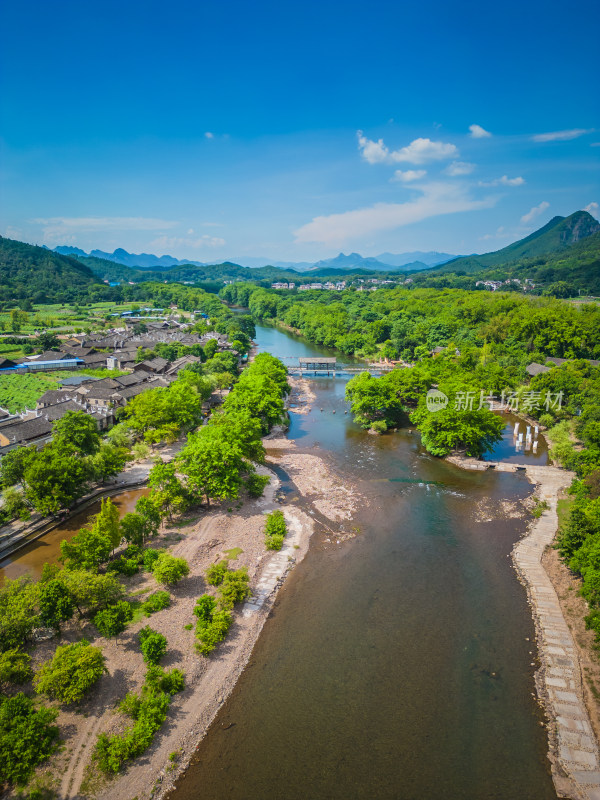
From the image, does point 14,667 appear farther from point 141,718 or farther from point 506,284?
point 506,284

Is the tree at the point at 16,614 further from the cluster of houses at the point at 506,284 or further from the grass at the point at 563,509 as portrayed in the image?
the cluster of houses at the point at 506,284

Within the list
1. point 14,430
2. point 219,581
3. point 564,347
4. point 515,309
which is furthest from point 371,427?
point 515,309

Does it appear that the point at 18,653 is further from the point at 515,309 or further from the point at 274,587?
the point at 515,309

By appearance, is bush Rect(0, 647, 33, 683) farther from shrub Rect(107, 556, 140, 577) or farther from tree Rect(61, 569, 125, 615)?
shrub Rect(107, 556, 140, 577)

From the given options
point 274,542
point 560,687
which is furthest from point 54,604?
point 560,687

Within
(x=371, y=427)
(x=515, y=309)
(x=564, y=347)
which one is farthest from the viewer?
(x=515, y=309)

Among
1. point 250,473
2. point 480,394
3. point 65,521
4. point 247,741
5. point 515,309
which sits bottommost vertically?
point 247,741

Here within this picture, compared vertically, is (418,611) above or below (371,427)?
below
